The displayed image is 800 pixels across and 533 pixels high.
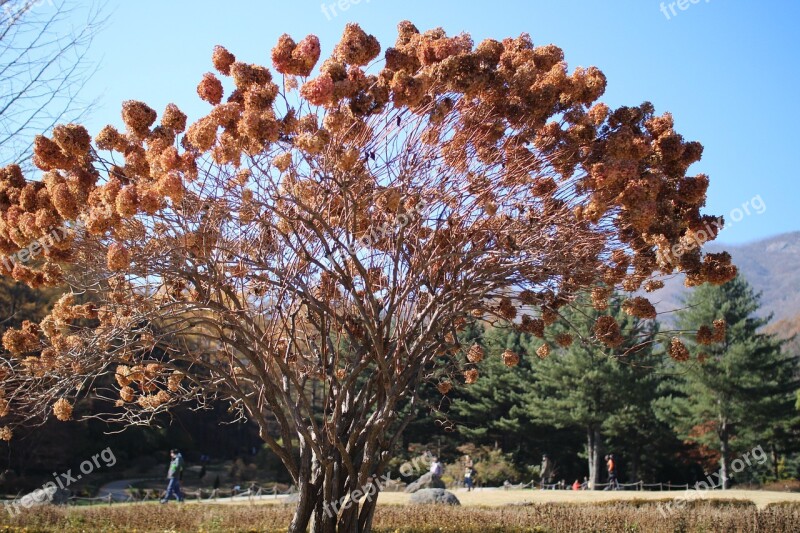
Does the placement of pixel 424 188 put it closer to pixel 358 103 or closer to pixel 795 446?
pixel 358 103

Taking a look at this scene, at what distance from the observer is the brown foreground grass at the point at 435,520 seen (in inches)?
454

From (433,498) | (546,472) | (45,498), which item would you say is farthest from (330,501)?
(546,472)

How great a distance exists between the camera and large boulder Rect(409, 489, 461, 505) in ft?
53.3

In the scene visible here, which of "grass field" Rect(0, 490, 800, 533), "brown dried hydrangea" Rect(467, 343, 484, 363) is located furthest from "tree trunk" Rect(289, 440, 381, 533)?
"grass field" Rect(0, 490, 800, 533)

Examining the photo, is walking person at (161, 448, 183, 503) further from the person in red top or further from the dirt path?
the person in red top

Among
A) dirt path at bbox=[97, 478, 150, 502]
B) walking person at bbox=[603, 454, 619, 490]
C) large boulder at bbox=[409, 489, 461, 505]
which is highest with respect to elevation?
walking person at bbox=[603, 454, 619, 490]

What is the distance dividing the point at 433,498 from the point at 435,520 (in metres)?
3.61

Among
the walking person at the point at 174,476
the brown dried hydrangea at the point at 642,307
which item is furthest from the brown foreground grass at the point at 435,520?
the brown dried hydrangea at the point at 642,307

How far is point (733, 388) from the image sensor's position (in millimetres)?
30672

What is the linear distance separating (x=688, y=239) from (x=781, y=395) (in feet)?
89.5

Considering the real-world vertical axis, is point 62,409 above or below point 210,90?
below

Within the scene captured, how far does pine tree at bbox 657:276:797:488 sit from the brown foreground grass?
59.6 ft

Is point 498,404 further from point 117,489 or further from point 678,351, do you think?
point 678,351

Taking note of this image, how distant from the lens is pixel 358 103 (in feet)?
19.9
